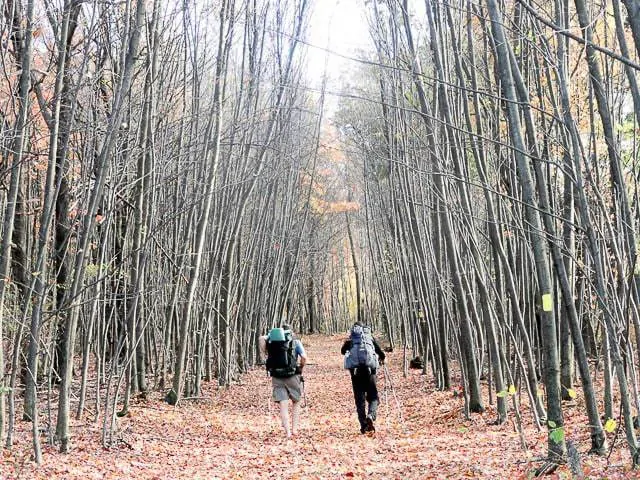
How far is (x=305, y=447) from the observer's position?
24.1 ft

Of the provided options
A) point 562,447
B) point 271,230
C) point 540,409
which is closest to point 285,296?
point 271,230

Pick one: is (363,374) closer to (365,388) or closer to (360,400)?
(365,388)

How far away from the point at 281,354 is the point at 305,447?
48.1 inches

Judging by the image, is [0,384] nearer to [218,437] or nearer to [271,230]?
[218,437]

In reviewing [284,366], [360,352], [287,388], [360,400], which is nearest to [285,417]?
[287,388]

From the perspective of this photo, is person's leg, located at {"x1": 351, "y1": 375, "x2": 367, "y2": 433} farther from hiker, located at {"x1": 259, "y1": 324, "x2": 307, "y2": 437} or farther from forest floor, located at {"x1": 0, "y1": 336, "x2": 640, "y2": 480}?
hiker, located at {"x1": 259, "y1": 324, "x2": 307, "y2": 437}

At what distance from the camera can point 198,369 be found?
10930 mm

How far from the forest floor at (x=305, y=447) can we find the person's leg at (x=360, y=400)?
0.65 feet

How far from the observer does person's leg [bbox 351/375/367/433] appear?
8203 mm

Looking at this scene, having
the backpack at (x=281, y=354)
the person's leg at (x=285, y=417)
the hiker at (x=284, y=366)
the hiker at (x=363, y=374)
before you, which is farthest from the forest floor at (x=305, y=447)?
the backpack at (x=281, y=354)

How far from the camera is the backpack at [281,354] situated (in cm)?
811

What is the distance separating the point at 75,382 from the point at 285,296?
8.95 m

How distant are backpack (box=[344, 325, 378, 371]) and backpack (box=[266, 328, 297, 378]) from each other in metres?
0.67

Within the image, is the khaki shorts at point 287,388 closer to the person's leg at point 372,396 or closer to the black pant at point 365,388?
the black pant at point 365,388
